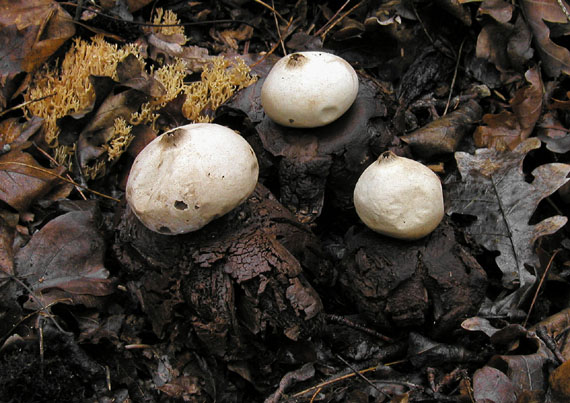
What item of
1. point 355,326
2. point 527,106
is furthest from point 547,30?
point 355,326

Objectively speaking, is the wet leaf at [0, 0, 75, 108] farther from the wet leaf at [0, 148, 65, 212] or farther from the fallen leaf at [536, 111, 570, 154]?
the fallen leaf at [536, 111, 570, 154]

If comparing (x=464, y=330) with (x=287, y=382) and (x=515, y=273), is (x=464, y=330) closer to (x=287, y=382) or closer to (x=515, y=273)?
(x=515, y=273)

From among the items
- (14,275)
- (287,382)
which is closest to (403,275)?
(287,382)

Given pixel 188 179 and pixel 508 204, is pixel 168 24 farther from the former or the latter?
pixel 508 204

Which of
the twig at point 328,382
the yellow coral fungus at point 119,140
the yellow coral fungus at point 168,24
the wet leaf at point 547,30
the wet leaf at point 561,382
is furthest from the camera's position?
the yellow coral fungus at point 168,24

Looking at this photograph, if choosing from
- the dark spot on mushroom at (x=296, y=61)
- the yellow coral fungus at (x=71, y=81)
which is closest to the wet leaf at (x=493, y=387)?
the dark spot on mushroom at (x=296, y=61)

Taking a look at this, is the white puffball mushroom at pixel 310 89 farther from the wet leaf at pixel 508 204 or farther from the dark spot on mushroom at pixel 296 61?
the wet leaf at pixel 508 204
